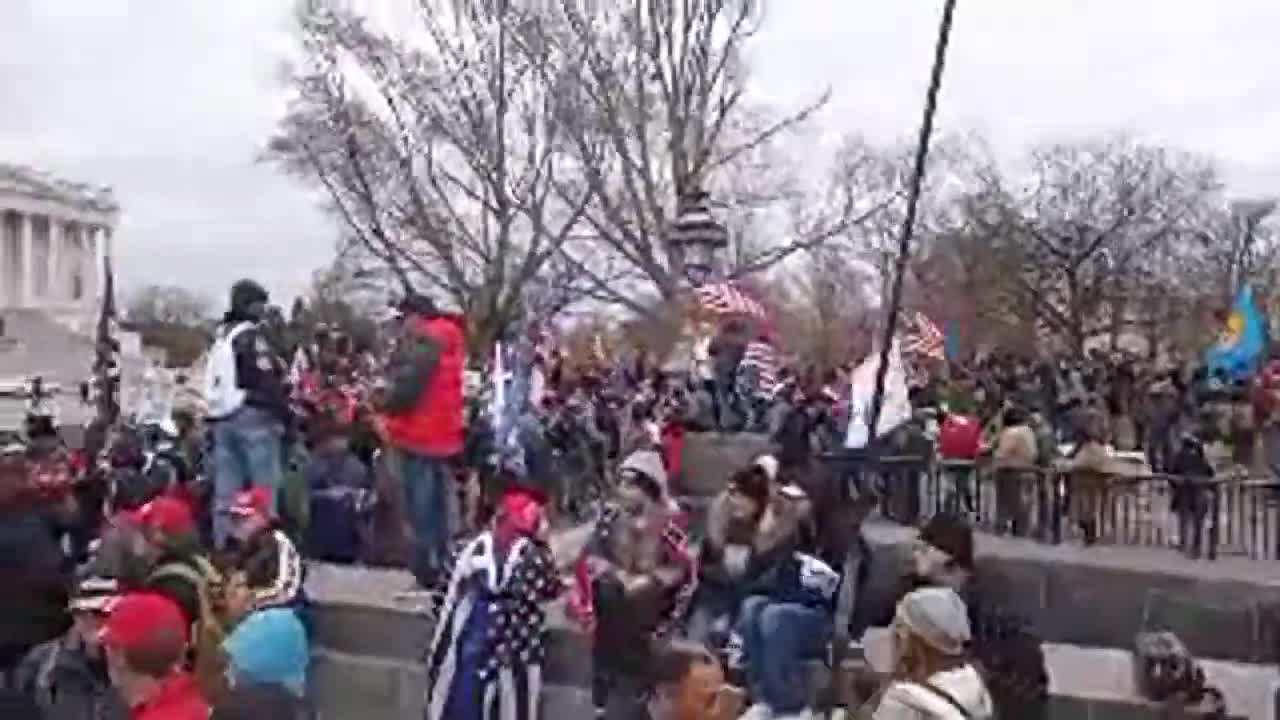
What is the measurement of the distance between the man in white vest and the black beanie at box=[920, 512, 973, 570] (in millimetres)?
5715

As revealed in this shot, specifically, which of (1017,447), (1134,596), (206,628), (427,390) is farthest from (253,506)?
(1017,447)

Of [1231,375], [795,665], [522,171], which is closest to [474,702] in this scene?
[795,665]

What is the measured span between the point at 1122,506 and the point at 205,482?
6.64 m

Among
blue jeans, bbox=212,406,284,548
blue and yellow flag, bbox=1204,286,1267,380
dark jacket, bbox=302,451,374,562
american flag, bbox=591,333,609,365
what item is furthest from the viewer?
american flag, bbox=591,333,609,365

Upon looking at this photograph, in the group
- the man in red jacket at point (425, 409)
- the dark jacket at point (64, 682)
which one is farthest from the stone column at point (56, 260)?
the dark jacket at point (64, 682)

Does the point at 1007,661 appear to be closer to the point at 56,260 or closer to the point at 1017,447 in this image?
the point at 1017,447

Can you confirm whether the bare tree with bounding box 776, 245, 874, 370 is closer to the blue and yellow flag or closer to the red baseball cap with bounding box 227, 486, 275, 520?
the blue and yellow flag

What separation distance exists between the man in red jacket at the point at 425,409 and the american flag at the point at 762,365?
15.4 feet

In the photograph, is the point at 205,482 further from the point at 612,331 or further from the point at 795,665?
the point at 612,331

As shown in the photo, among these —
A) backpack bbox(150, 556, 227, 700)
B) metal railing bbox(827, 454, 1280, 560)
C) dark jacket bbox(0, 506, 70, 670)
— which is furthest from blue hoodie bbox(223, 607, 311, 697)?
metal railing bbox(827, 454, 1280, 560)

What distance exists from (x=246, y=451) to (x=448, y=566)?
1.95 meters

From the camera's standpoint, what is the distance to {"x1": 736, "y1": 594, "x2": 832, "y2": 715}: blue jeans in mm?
9055

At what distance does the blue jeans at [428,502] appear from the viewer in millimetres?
12156

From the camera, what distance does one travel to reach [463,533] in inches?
499
